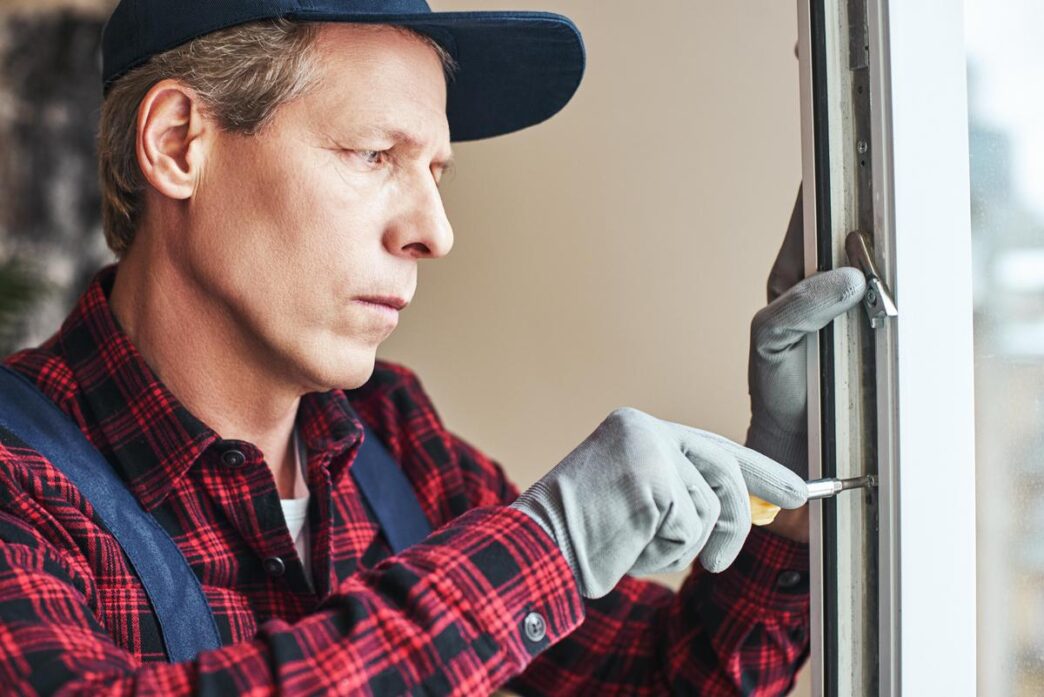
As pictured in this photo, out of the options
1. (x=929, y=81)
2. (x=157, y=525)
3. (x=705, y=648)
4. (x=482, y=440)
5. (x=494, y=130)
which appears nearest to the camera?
(x=929, y=81)

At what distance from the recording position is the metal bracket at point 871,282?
2.56 ft

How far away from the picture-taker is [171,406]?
105 centimetres

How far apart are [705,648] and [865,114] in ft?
2.08

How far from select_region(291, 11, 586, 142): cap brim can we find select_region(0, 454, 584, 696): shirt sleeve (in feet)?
1.68

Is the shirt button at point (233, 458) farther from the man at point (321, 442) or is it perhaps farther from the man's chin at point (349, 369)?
the man's chin at point (349, 369)

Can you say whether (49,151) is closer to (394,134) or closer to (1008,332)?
(394,134)

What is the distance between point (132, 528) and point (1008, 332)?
0.78 meters

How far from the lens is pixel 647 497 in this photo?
2.46 ft

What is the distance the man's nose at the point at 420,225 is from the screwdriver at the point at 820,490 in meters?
0.40

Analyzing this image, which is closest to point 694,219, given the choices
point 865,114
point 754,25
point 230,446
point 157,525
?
point 754,25

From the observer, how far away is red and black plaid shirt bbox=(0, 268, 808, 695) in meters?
A: 0.70

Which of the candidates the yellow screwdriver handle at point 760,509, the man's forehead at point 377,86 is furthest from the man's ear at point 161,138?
the yellow screwdriver handle at point 760,509

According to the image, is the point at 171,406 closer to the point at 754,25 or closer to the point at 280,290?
the point at 280,290

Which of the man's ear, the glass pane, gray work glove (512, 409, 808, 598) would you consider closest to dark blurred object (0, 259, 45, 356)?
the man's ear
